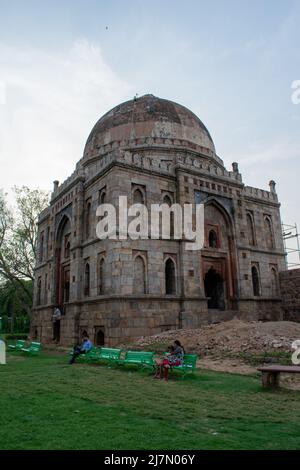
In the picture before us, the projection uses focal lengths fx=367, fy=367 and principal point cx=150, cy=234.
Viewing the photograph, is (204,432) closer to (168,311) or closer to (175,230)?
(168,311)

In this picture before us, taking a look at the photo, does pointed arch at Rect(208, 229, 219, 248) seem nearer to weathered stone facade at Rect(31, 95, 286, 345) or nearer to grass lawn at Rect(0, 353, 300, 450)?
weathered stone facade at Rect(31, 95, 286, 345)

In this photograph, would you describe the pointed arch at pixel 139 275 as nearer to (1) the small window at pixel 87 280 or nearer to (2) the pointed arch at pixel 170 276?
(2) the pointed arch at pixel 170 276

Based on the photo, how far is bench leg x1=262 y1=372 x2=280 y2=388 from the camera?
8527 mm

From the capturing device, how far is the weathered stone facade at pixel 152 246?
17.4m

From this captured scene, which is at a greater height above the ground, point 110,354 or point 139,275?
point 139,275

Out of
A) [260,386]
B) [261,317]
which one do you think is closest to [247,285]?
[261,317]

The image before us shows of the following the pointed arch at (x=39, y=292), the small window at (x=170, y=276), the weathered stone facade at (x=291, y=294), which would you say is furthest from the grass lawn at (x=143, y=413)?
the pointed arch at (x=39, y=292)

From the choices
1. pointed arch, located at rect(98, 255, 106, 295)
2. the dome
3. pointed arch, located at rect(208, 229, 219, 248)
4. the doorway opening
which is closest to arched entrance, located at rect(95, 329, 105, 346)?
pointed arch, located at rect(98, 255, 106, 295)

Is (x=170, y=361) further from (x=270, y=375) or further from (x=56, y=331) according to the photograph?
(x=56, y=331)

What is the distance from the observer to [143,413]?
5.93 metres

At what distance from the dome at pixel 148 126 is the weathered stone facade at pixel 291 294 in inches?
380

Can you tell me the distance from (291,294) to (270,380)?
52.0 feet

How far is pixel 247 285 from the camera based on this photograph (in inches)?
842

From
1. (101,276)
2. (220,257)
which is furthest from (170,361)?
(220,257)
